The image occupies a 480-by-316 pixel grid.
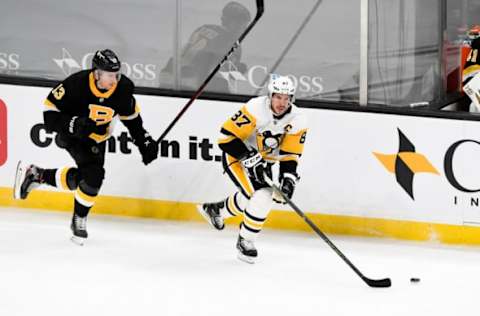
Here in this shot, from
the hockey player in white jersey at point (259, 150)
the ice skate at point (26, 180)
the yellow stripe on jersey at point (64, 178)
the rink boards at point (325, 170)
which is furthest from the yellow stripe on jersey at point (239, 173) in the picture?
the ice skate at point (26, 180)

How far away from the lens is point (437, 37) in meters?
7.23

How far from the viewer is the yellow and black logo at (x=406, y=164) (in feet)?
21.6

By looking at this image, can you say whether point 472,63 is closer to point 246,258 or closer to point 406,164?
point 406,164

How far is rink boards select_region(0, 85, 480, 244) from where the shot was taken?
6.56 m

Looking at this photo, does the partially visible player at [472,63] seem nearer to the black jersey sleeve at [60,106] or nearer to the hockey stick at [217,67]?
the hockey stick at [217,67]

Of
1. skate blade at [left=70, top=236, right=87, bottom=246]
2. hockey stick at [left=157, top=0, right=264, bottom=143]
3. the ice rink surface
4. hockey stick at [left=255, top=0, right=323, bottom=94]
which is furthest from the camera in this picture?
hockey stick at [left=255, top=0, right=323, bottom=94]

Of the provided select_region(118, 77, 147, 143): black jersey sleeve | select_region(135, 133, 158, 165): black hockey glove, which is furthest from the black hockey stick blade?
select_region(118, 77, 147, 143): black jersey sleeve

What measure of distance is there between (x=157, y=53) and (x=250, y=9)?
0.66 meters

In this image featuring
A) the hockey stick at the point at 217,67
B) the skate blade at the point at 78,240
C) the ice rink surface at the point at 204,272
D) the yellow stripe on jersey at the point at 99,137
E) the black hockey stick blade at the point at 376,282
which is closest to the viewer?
the ice rink surface at the point at 204,272

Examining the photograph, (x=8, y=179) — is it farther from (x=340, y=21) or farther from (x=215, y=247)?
(x=340, y=21)

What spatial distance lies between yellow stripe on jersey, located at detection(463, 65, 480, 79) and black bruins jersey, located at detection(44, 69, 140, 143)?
216 cm

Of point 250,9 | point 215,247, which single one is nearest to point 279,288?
point 215,247

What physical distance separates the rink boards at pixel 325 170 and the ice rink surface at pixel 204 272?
0.37 feet

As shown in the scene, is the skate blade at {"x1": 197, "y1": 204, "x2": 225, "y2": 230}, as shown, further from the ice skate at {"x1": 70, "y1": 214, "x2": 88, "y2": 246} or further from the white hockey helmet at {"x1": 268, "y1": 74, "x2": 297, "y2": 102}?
the white hockey helmet at {"x1": 268, "y1": 74, "x2": 297, "y2": 102}
